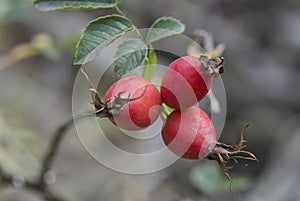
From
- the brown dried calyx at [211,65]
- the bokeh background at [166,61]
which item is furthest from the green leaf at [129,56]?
the bokeh background at [166,61]

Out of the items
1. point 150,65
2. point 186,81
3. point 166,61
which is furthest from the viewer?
point 166,61

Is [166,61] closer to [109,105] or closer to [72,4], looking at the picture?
[72,4]

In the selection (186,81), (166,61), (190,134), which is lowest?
(166,61)

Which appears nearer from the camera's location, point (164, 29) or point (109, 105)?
point (109, 105)

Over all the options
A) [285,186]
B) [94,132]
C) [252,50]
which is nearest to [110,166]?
[94,132]

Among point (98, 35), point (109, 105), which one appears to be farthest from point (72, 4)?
point (109, 105)

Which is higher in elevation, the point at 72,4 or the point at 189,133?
the point at 72,4

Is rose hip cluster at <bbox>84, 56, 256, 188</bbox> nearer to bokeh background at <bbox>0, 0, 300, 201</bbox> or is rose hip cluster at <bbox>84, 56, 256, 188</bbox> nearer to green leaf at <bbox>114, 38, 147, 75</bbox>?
green leaf at <bbox>114, 38, 147, 75</bbox>

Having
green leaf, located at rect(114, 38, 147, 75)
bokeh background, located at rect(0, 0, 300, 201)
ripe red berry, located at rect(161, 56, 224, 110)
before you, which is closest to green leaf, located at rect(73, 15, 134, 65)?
green leaf, located at rect(114, 38, 147, 75)
